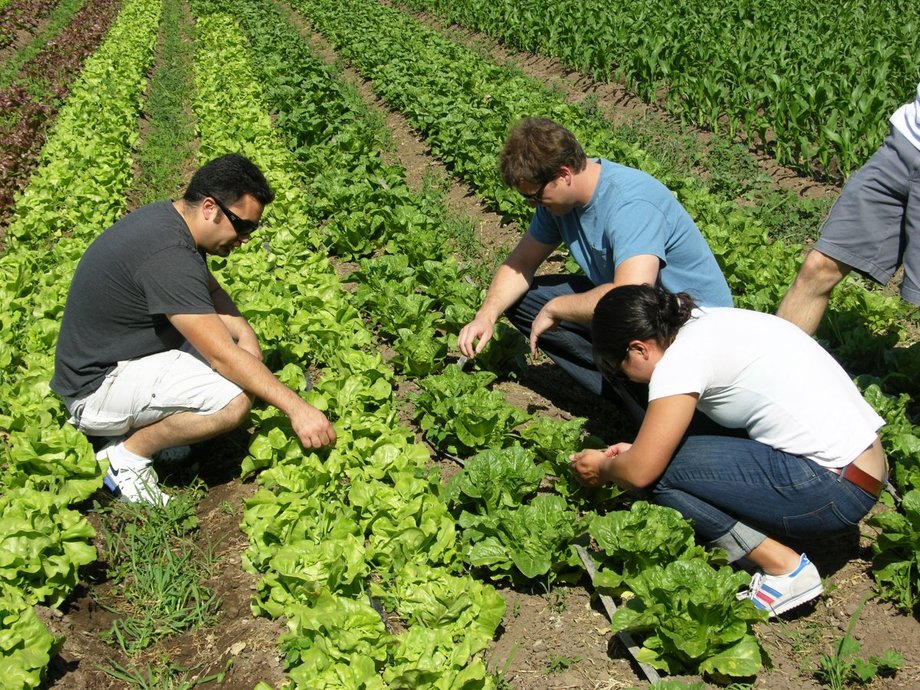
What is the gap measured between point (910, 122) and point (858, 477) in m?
2.01

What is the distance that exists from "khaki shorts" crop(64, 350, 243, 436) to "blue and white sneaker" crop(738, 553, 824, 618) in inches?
105

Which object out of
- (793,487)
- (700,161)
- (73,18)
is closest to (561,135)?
(793,487)

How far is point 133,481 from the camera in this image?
14.5 feet

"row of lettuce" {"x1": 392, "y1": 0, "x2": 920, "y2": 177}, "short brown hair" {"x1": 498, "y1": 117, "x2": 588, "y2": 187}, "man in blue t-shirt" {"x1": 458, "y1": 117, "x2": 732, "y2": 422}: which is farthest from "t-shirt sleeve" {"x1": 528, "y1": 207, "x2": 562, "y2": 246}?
"row of lettuce" {"x1": 392, "y1": 0, "x2": 920, "y2": 177}

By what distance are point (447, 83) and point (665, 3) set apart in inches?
171

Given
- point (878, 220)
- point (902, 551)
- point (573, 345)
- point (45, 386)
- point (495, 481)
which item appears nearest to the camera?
point (902, 551)

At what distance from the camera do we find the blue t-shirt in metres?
4.13

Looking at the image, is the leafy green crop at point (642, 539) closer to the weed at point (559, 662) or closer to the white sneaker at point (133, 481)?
the weed at point (559, 662)

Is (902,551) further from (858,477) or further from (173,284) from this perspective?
(173,284)

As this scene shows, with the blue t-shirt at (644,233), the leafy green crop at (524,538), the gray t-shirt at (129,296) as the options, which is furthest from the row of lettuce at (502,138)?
the gray t-shirt at (129,296)

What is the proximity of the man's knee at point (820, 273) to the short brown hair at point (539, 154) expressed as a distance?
4.56 ft

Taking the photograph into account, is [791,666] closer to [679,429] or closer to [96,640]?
[679,429]

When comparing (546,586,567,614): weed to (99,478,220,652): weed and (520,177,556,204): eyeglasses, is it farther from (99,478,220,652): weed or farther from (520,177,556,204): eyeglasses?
(520,177,556,204): eyeglasses

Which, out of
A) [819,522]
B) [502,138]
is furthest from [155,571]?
[502,138]
